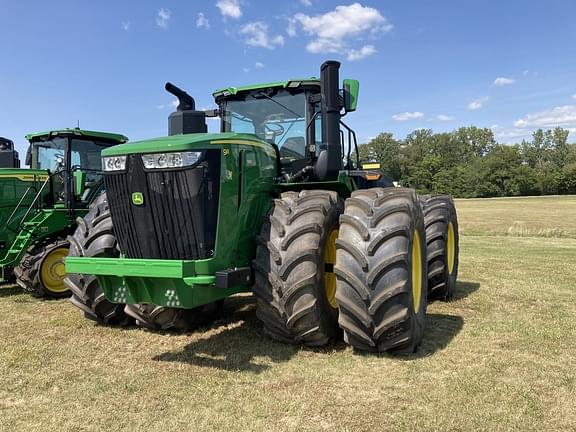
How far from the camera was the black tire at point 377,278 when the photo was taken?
441 centimetres

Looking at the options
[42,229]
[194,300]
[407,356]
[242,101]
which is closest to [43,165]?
[42,229]

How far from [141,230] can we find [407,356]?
8.72 feet

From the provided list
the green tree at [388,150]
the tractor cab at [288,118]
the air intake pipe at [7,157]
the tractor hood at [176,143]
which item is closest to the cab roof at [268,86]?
the tractor cab at [288,118]

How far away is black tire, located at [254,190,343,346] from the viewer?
181 inches

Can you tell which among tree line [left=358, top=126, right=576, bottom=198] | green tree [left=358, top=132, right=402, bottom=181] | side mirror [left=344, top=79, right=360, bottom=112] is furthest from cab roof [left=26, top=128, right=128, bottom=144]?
green tree [left=358, top=132, right=402, bottom=181]

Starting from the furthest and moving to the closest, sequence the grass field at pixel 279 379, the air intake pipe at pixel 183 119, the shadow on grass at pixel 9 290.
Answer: the shadow on grass at pixel 9 290
the air intake pipe at pixel 183 119
the grass field at pixel 279 379

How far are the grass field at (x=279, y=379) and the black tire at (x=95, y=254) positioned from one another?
21cm

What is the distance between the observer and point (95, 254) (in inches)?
204

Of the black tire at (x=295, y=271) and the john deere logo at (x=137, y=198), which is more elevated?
the john deere logo at (x=137, y=198)

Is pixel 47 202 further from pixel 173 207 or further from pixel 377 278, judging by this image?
pixel 377 278

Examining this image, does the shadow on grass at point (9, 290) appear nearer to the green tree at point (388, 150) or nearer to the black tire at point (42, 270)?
the black tire at point (42, 270)

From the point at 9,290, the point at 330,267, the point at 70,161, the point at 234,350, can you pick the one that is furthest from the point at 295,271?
the point at 9,290

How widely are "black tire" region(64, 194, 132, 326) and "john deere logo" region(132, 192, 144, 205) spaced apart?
818 mm

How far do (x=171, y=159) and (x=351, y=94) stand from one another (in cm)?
223
